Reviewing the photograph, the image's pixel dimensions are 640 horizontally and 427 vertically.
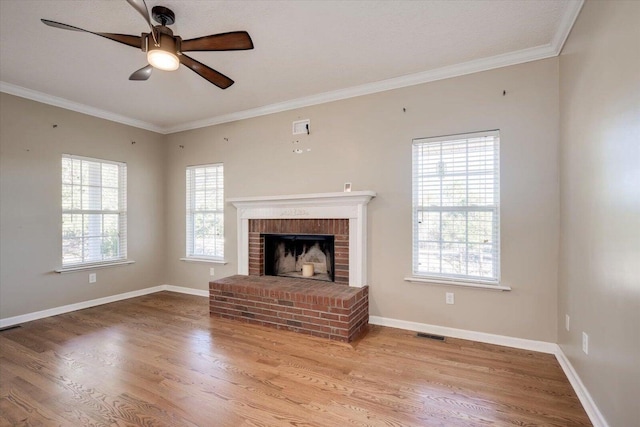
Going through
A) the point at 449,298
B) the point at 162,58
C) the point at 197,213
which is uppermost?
the point at 162,58

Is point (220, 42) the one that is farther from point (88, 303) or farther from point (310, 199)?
point (88, 303)

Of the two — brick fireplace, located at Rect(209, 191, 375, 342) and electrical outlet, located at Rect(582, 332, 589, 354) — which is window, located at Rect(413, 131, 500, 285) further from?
electrical outlet, located at Rect(582, 332, 589, 354)

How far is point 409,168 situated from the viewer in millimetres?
3338

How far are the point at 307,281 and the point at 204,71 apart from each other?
2555 mm

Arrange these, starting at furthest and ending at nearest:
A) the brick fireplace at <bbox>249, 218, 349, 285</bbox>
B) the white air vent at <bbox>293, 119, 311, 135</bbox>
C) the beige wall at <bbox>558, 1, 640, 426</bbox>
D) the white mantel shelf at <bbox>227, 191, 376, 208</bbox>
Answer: the white air vent at <bbox>293, 119, 311, 135</bbox>
the brick fireplace at <bbox>249, 218, 349, 285</bbox>
the white mantel shelf at <bbox>227, 191, 376, 208</bbox>
the beige wall at <bbox>558, 1, 640, 426</bbox>

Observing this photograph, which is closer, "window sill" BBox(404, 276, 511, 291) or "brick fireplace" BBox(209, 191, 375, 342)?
"window sill" BBox(404, 276, 511, 291)

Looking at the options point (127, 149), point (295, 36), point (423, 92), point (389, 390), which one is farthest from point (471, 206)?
point (127, 149)

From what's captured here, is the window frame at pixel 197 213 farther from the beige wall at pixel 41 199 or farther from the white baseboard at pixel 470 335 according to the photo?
the white baseboard at pixel 470 335

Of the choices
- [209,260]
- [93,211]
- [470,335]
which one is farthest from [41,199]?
[470,335]

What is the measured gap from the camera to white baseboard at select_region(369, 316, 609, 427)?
6.20 feet

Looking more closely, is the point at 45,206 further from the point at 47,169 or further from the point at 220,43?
the point at 220,43

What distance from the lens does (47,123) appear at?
3842 mm

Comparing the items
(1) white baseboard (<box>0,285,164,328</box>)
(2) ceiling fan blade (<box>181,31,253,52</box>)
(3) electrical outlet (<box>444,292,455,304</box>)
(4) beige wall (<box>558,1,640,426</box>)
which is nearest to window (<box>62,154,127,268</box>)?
(1) white baseboard (<box>0,285,164,328</box>)

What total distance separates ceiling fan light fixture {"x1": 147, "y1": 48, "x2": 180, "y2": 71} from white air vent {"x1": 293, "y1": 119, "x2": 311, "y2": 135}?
1899 millimetres
